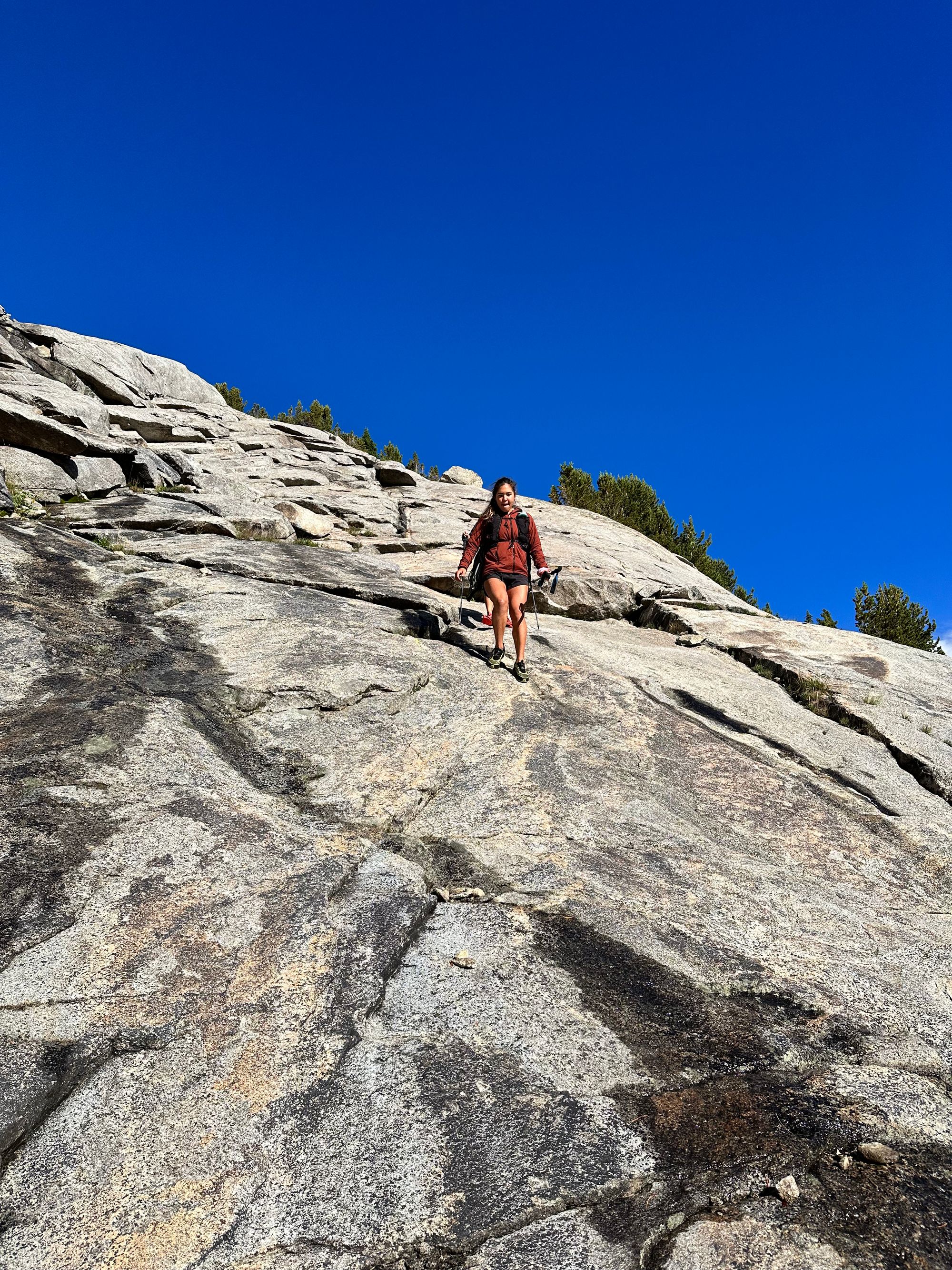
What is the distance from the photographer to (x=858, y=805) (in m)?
7.49

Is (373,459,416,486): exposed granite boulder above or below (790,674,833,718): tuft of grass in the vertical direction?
above

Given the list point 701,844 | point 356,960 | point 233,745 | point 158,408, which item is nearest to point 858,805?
point 701,844

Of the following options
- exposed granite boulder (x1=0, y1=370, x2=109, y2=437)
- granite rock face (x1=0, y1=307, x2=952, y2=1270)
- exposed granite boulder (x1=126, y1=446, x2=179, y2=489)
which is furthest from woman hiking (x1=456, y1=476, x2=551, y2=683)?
exposed granite boulder (x1=0, y1=370, x2=109, y2=437)

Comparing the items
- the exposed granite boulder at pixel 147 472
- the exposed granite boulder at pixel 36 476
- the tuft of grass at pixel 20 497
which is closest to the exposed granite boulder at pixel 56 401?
the exposed granite boulder at pixel 147 472

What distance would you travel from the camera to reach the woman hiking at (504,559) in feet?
30.3

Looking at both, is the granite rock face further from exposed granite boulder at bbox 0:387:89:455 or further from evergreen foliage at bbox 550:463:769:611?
evergreen foliage at bbox 550:463:769:611

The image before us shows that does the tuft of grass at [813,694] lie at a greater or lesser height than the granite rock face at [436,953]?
greater

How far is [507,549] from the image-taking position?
9.73m

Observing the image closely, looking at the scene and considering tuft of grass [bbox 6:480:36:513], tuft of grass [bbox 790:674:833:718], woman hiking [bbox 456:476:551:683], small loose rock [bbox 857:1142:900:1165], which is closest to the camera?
small loose rock [bbox 857:1142:900:1165]

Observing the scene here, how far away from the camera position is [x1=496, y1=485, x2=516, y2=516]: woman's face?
31.4 feet

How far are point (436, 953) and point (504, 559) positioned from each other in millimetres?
6181

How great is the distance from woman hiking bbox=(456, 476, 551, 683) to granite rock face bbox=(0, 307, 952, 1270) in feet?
2.01

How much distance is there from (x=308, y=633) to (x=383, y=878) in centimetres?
432

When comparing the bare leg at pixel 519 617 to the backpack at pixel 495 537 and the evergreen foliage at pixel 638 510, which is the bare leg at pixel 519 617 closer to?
the backpack at pixel 495 537
